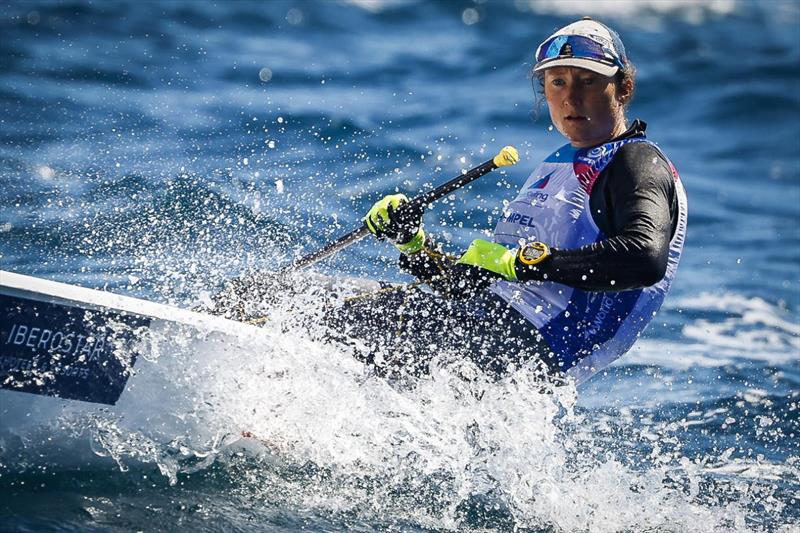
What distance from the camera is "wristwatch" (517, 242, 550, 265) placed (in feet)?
12.1

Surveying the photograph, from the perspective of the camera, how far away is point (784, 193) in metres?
13.6

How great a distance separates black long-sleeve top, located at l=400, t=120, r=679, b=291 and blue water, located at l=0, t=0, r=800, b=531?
73 cm

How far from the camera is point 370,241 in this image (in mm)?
7547

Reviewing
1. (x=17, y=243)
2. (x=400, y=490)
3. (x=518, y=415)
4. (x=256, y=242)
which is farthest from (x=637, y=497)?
(x=17, y=243)

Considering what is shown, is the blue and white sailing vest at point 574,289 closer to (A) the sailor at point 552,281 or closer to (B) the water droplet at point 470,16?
(A) the sailor at point 552,281

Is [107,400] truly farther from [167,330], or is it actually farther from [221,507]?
[221,507]

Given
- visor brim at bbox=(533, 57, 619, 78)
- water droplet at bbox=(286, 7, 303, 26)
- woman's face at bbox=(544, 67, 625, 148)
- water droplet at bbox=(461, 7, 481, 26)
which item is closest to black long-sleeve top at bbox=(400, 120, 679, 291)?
woman's face at bbox=(544, 67, 625, 148)

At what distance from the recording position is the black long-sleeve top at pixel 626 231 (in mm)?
3596

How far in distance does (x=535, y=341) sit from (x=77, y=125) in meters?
5.91

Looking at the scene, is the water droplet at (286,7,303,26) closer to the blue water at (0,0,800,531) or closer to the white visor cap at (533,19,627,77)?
the blue water at (0,0,800,531)

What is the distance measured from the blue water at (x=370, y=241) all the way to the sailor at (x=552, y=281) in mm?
217

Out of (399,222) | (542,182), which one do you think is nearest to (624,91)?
(542,182)

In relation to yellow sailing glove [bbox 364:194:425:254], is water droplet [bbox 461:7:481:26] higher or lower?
lower

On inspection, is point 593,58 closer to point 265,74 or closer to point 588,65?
point 588,65
